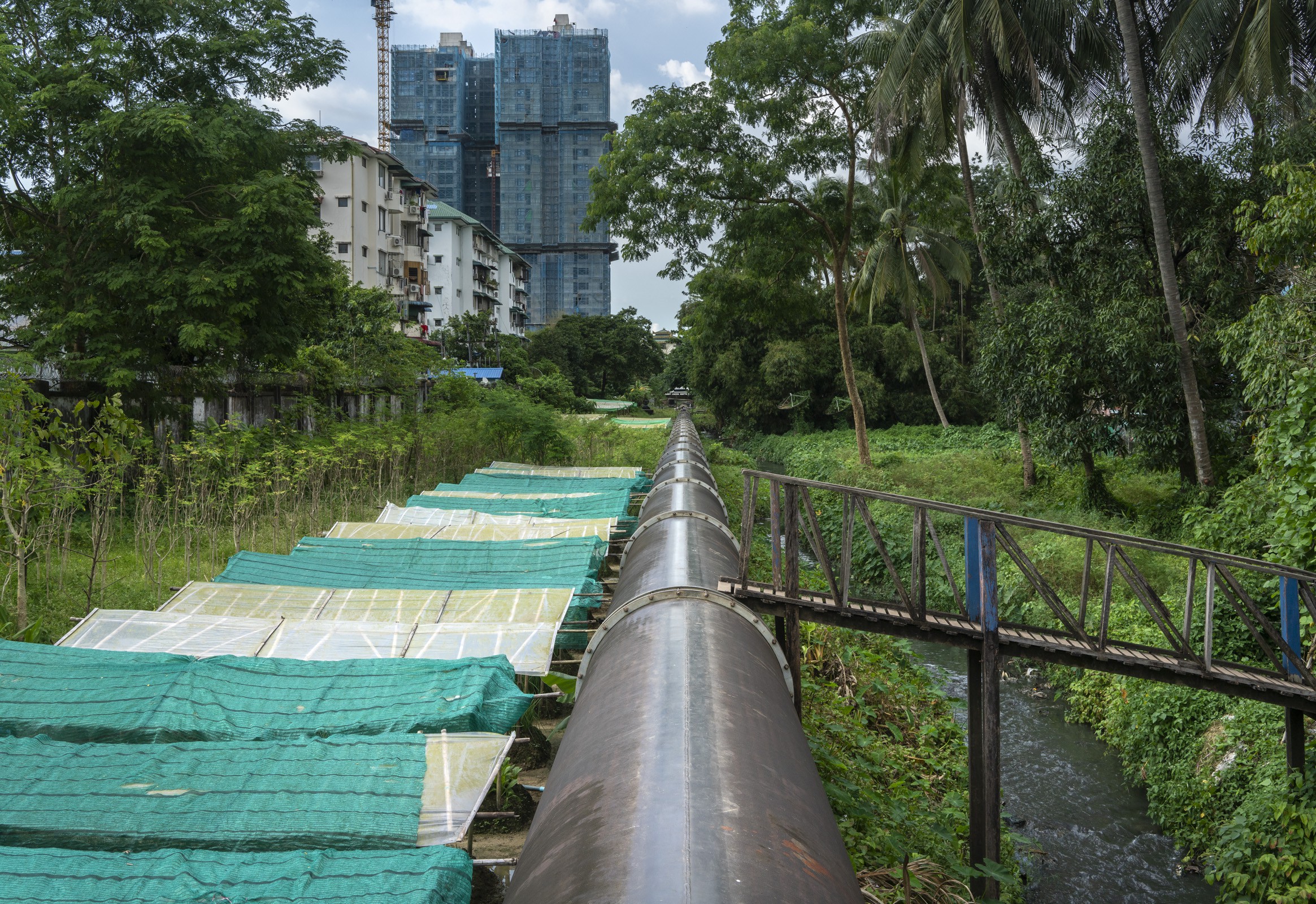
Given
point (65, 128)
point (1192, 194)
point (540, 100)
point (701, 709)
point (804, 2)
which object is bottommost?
point (701, 709)

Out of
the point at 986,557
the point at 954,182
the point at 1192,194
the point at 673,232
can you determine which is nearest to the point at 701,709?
the point at 986,557

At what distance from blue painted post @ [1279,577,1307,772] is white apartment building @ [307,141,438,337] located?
3478 centimetres

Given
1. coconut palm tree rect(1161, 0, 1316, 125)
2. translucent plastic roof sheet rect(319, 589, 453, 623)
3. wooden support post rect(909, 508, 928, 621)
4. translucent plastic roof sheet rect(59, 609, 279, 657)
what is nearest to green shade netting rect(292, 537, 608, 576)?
translucent plastic roof sheet rect(319, 589, 453, 623)

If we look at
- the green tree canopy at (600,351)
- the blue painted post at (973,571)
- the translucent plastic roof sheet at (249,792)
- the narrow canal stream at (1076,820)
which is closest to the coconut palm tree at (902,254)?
the narrow canal stream at (1076,820)

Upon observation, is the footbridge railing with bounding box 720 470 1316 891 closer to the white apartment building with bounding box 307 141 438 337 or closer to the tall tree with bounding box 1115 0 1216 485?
the tall tree with bounding box 1115 0 1216 485

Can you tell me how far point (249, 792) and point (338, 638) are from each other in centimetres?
275

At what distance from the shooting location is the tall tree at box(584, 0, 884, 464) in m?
20.0

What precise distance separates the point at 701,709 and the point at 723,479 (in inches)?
751

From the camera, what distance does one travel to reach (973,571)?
669 centimetres

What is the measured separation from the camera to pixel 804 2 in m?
20.0

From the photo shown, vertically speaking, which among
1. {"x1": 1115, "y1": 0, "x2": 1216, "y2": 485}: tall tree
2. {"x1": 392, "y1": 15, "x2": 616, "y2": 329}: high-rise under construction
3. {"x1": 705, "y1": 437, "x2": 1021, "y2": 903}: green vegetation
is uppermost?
{"x1": 392, "y1": 15, "x2": 616, "y2": 329}: high-rise under construction

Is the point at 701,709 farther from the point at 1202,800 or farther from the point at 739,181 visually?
the point at 739,181

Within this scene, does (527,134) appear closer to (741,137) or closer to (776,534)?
(741,137)

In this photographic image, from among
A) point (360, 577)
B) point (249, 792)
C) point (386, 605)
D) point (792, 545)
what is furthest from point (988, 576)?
point (360, 577)
